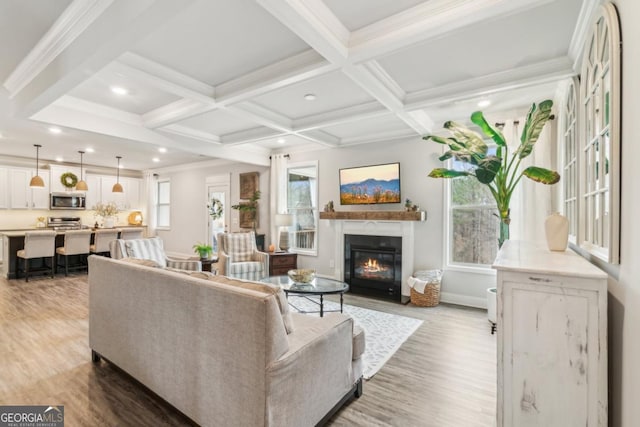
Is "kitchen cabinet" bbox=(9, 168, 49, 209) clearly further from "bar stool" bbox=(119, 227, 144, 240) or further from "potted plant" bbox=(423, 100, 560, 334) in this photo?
"potted plant" bbox=(423, 100, 560, 334)

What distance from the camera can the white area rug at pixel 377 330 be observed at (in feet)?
8.73

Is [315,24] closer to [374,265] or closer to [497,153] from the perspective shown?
[497,153]

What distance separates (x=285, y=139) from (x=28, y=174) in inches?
255

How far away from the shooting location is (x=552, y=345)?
1.33 meters

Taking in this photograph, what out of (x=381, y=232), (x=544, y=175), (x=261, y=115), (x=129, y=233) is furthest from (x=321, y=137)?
(x=129, y=233)

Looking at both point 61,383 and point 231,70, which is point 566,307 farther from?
point 61,383

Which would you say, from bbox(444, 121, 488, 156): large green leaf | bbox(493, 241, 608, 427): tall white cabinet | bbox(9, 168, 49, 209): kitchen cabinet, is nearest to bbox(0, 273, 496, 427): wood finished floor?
bbox(493, 241, 608, 427): tall white cabinet

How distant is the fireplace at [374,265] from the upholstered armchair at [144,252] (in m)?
2.38

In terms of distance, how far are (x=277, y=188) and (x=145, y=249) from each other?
2.55 metres

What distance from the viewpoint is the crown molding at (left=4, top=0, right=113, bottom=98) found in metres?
1.92

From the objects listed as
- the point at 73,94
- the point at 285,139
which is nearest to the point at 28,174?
the point at 73,94

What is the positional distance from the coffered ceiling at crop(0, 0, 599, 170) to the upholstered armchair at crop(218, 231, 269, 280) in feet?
6.50

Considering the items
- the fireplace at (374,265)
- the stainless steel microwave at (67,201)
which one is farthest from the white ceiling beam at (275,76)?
the stainless steel microwave at (67,201)

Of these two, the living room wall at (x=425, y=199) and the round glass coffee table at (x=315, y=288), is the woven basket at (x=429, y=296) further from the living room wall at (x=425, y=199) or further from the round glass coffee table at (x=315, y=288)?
the round glass coffee table at (x=315, y=288)
